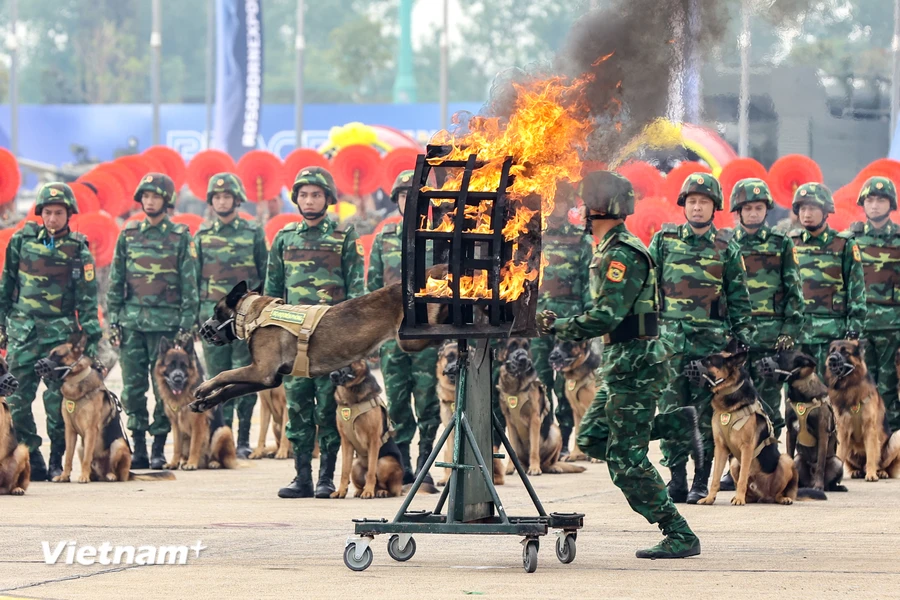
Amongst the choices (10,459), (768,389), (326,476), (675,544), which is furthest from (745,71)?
(10,459)

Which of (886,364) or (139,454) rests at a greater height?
(886,364)

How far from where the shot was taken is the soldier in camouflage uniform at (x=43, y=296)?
13.6 metres

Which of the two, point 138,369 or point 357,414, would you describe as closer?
point 357,414

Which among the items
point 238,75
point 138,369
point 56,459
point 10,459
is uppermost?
point 238,75

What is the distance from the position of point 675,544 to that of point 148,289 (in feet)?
22.4

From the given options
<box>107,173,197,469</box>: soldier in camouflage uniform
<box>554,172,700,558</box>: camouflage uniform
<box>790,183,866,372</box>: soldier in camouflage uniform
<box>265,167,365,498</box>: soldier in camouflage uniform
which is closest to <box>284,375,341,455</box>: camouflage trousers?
<box>265,167,365,498</box>: soldier in camouflage uniform

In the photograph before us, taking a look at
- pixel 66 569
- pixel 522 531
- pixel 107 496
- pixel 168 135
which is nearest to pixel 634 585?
pixel 522 531

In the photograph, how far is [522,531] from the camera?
8.59 metres

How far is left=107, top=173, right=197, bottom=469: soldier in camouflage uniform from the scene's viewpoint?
14.5 meters

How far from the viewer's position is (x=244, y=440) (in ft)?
53.5

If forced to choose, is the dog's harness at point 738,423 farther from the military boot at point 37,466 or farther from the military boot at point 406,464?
the military boot at point 37,466

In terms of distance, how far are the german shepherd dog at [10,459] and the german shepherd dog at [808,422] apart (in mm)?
5690

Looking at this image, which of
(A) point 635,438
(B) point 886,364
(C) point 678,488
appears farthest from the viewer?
(B) point 886,364

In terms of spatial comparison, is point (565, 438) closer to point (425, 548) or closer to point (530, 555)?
point (425, 548)
